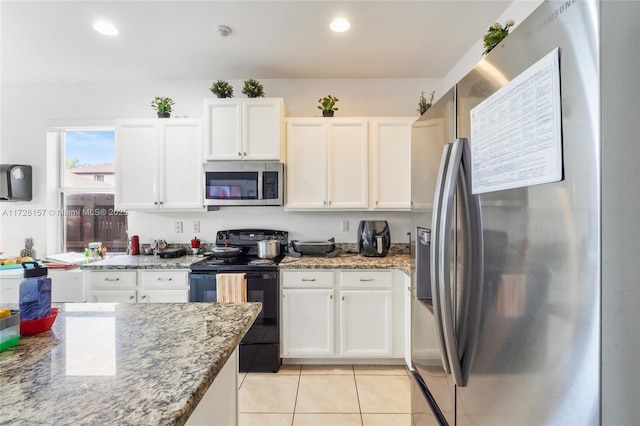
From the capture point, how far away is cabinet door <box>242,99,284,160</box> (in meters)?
2.75

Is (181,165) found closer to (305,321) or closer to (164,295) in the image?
(164,295)

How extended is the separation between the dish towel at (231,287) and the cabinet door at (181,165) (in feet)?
2.73

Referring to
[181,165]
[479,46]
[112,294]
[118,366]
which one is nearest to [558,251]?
[118,366]

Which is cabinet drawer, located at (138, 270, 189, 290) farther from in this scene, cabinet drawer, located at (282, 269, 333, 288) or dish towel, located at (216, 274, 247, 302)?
cabinet drawer, located at (282, 269, 333, 288)

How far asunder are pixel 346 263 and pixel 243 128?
155 centimetres

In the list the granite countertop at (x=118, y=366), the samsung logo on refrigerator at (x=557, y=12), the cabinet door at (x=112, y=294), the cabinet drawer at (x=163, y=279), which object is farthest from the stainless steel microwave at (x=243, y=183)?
the samsung logo on refrigerator at (x=557, y=12)

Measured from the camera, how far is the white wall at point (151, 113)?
3150mm

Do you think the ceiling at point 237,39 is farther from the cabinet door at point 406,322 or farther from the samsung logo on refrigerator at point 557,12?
the cabinet door at point 406,322

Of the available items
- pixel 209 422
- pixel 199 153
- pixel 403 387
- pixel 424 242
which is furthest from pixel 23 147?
pixel 403 387

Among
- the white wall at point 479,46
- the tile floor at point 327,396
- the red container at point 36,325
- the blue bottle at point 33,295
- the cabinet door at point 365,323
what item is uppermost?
the white wall at point 479,46

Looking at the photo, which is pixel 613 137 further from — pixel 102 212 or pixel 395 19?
pixel 102 212

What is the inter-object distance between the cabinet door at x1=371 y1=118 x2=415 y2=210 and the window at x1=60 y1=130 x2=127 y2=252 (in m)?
2.76

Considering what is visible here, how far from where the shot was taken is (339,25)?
2.21 meters

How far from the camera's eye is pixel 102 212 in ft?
10.8
